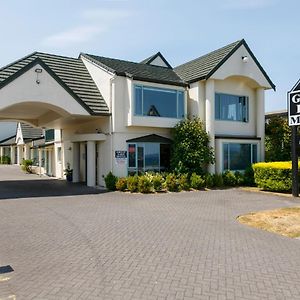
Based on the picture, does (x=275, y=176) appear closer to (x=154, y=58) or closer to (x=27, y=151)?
(x=154, y=58)

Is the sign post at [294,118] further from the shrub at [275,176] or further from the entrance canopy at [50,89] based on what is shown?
the entrance canopy at [50,89]

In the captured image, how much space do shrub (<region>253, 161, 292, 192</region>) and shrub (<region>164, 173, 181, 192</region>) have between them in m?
4.56

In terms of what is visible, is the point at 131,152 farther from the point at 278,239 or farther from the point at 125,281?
the point at 125,281

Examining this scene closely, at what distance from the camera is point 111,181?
18.2 metres

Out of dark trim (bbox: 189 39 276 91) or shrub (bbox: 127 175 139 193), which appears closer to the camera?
shrub (bbox: 127 175 139 193)

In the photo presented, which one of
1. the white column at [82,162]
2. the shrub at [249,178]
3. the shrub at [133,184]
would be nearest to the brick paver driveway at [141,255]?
the shrub at [133,184]

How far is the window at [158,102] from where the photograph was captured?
756 inches

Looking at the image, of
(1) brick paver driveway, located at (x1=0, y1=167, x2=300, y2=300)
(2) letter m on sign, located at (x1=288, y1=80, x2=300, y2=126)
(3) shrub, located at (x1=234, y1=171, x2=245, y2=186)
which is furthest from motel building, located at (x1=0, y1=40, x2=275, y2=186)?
(1) brick paver driveway, located at (x1=0, y1=167, x2=300, y2=300)

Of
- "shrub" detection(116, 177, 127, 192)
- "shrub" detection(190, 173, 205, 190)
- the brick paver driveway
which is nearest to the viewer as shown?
the brick paver driveway

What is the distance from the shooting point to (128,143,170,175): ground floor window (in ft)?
63.6

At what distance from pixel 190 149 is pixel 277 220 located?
9.28m

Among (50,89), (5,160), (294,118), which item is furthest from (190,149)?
(5,160)

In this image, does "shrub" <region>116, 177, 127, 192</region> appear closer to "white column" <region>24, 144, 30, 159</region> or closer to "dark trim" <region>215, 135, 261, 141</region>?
"dark trim" <region>215, 135, 261, 141</region>

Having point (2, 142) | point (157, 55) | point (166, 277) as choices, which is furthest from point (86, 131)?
point (2, 142)
